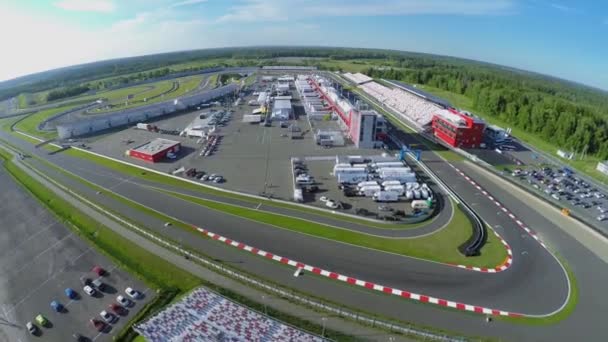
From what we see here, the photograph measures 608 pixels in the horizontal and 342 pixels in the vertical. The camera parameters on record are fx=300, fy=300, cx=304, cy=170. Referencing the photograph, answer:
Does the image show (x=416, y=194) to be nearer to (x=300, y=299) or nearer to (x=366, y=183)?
(x=366, y=183)

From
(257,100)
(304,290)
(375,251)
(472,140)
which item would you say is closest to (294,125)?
(257,100)

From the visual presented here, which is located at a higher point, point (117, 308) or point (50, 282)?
point (117, 308)

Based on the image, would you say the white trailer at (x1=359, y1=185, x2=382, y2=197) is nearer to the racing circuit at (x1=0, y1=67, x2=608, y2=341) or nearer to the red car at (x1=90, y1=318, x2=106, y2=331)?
the racing circuit at (x1=0, y1=67, x2=608, y2=341)

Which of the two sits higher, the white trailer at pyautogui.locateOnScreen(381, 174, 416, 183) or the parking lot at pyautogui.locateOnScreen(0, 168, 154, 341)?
the white trailer at pyautogui.locateOnScreen(381, 174, 416, 183)

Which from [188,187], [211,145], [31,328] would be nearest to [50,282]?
[31,328]

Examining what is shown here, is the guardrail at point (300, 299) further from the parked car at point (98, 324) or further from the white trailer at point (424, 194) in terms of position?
the white trailer at point (424, 194)

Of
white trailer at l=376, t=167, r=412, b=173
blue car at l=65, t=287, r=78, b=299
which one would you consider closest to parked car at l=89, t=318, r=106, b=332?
blue car at l=65, t=287, r=78, b=299
